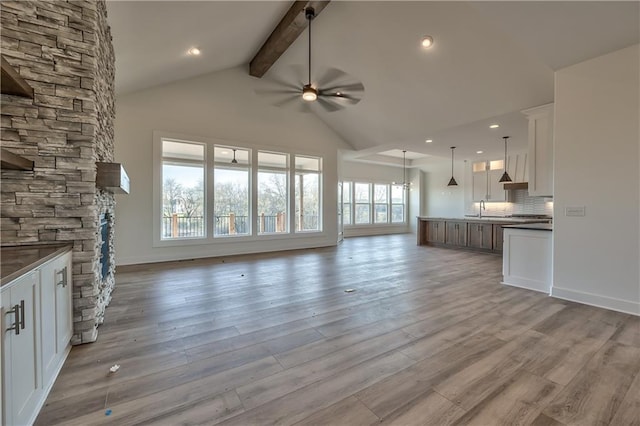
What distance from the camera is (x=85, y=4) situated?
2.45 m

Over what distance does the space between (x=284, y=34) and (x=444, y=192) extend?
9.83 meters

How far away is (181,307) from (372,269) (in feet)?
10.9

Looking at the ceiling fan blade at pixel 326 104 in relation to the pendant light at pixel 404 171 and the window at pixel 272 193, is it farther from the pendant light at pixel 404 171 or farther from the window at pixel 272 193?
the pendant light at pixel 404 171

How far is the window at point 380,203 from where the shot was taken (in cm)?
1235

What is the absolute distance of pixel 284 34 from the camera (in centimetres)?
484

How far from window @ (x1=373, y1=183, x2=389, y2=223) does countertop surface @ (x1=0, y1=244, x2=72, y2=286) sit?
11.0 metres

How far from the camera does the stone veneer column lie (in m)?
2.21

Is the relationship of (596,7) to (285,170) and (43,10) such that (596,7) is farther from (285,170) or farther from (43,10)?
(285,170)

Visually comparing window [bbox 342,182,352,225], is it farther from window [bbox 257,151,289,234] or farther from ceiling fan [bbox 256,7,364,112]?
ceiling fan [bbox 256,7,364,112]

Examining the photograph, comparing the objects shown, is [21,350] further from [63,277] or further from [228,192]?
[228,192]

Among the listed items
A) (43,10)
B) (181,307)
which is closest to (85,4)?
(43,10)

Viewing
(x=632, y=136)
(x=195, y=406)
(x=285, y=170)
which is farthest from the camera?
(x=285, y=170)

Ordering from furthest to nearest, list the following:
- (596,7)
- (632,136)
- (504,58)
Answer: (504,58) → (632,136) → (596,7)

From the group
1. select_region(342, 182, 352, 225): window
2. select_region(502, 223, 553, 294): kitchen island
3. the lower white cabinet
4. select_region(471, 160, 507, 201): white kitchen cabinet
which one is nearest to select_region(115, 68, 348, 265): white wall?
select_region(342, 182, 352, 225): window
